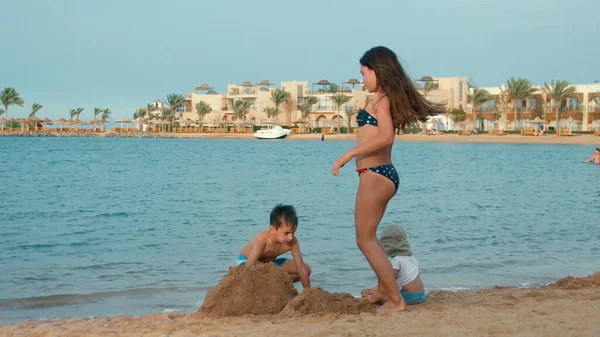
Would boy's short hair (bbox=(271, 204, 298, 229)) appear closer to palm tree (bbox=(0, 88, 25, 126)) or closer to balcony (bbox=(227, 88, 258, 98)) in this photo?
balcony (bbox=(227, 88, 258, 98))

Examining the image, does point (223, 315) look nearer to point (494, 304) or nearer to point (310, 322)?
point (310, 322)

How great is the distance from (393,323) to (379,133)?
1.22 metres

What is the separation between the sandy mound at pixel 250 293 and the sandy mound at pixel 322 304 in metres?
0.19

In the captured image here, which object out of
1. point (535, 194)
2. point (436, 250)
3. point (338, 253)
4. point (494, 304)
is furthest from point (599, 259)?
point (535, 194)

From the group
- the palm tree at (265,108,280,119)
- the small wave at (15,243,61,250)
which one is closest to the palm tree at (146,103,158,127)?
the palm tree at (265,108,280,119)

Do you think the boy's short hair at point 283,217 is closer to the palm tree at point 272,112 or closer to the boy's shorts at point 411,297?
the boy's shorts at point 411,297

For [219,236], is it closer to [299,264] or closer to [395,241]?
[299,264]

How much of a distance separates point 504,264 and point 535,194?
12352 mm

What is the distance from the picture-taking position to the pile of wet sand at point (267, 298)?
4952 mm

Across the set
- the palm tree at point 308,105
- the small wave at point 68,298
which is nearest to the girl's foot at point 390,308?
the small wave at point 68,298

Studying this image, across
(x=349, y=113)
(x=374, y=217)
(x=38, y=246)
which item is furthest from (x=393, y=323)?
(x=349, y=113)

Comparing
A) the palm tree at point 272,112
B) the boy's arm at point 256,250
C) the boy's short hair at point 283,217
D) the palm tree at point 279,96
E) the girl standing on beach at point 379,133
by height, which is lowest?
the boy's arm at point 256,250

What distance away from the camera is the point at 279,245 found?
219 inches

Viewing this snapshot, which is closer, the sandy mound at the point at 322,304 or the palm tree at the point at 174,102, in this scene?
the sandy mound at the point at 322,304
